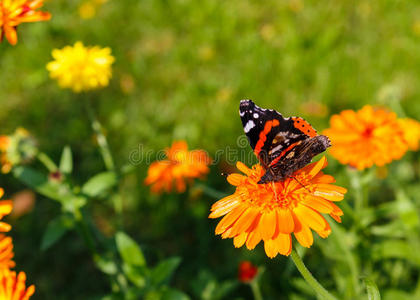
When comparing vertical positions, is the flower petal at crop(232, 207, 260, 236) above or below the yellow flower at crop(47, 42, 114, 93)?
below

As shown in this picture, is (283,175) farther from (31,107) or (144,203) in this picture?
(31,107)

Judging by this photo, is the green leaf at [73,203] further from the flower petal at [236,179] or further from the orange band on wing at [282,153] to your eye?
the orange band on wing at [282,153]

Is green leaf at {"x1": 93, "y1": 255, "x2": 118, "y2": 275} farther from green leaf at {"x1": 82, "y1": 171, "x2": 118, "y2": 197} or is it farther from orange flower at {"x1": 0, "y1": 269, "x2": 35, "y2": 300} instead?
orange flower at {"x1": 0, "y1": 269, "x2": 35, "y2": 300}

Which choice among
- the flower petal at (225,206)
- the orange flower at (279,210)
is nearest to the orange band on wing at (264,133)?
the orange flower at (279,210)

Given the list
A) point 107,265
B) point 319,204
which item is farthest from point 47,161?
point 319,204

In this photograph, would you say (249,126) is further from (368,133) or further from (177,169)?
(177,169)

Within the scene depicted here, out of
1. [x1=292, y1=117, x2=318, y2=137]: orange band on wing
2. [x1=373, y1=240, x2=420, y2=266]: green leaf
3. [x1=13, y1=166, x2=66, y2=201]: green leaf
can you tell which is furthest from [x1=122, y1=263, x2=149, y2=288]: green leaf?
[x1=373, y1=240, x2=420, y2=266]: green leaf
